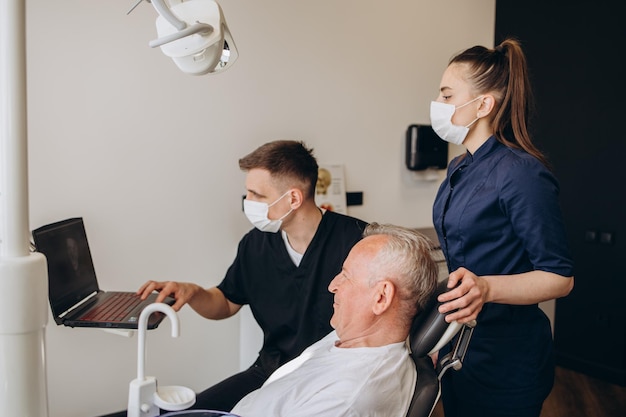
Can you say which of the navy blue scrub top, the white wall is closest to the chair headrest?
the navy blue scrub top

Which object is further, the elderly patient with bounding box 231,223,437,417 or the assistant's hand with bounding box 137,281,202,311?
the assistant's hand with bounding box 137,281,202,311

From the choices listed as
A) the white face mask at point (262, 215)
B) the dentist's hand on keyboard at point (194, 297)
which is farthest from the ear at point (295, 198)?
the dentist's hand on keyboard at point (194, 297)

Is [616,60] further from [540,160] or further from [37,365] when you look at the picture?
[37,365]

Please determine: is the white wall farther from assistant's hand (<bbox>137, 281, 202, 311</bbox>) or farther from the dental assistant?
the dental assistant

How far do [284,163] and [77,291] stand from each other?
0.69 m

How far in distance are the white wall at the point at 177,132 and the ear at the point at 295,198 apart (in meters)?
0.54

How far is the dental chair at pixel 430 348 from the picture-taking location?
3.86 ft

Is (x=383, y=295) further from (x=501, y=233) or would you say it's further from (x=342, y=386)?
(x=501, y=233)

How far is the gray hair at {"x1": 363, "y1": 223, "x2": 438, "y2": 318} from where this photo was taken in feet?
4.07

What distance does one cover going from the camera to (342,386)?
3.81 feet

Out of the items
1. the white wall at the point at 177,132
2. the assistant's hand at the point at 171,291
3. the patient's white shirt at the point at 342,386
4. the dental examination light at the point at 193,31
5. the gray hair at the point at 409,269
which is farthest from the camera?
the white wall at the point at 177,132

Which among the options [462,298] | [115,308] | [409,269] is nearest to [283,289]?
[115,308]

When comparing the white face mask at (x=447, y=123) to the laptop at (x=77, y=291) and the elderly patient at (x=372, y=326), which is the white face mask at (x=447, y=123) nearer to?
the elderly patient at (x=372, y=326)

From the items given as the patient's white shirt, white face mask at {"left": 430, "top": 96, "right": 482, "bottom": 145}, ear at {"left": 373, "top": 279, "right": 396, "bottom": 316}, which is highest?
white face mask at {"left": 430, "top": 96, "right": 482, "bottom": 145}
